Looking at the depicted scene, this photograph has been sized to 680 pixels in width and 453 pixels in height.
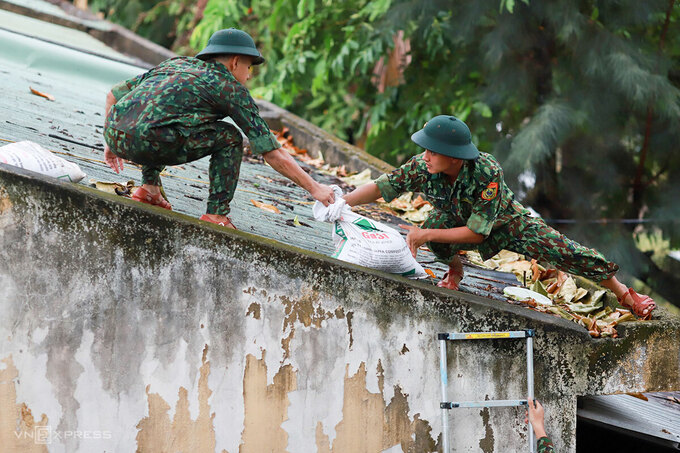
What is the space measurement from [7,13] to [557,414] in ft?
32.4

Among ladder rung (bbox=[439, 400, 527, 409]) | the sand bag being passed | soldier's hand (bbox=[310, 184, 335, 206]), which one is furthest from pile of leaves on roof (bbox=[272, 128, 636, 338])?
soldier's hand (bbox=[310, 184, 335, 206])

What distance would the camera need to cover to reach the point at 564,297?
4965 mm

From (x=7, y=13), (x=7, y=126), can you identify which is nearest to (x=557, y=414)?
(x=7, y=126)

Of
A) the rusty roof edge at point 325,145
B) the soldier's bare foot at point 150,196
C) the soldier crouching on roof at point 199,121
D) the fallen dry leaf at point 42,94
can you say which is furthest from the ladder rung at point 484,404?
the fallen dry leaf at point 42,94

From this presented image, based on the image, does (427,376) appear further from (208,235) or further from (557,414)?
(208,235)

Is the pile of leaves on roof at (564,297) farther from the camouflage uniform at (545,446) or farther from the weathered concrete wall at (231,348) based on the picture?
the camouflage uniform at (545,446)

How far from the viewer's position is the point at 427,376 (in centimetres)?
396

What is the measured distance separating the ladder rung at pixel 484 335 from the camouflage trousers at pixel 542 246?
0.62 metres

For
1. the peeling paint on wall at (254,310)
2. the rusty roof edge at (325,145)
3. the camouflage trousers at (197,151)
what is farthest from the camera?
the rusty roof edge at (325,145)

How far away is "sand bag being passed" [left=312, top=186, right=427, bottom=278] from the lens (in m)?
3.96

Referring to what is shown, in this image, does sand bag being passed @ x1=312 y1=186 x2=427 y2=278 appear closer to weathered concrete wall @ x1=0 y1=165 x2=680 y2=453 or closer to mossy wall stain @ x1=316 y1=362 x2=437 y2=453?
weathered concrete wall @ x1=0 y1=165 x2=680 y2=453

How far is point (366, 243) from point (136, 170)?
6.43ft

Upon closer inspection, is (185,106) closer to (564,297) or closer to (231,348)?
(231,348)

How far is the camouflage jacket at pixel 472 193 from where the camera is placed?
412 cm
